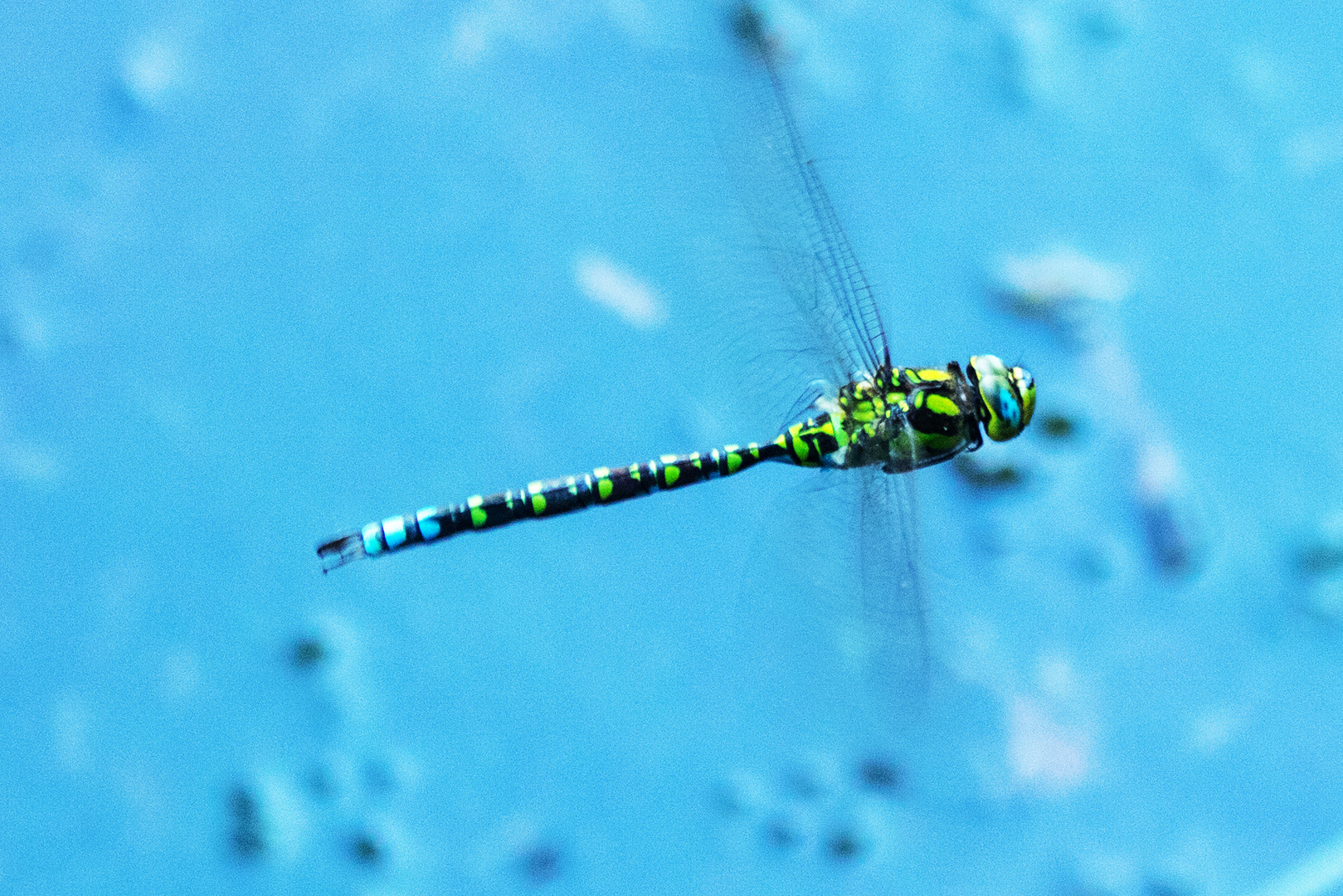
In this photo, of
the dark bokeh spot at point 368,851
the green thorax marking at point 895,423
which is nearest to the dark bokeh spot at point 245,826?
the dark bokeh spot at point 368,851

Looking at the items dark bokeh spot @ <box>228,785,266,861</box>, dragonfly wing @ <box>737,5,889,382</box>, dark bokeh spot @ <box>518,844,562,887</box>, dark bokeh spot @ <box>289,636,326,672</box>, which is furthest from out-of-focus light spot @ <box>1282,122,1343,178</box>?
dark bokeh spot @ <box>228,785,266,861</box>

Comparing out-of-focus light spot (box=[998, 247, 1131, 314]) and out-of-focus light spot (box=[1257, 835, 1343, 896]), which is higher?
out-of-focus light spot (box=[998, 247, 1131, 314])

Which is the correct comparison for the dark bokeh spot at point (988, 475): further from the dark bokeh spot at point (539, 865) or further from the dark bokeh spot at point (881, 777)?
the dark bokeh spot at point (539, 865)

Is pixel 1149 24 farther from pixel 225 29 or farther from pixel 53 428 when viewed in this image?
pixel 53 428

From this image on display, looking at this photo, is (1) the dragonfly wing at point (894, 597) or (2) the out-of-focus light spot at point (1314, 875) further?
(2) the out-of-focus light spot at point (1314, 875)

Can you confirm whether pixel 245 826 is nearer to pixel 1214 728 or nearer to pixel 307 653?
pixel 307 653

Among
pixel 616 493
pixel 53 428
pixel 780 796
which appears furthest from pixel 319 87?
pixel 780 796

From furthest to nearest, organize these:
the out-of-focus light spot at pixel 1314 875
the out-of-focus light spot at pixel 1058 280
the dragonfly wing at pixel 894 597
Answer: the out-of-focus light spot at pixel 1058 280 < the out-of-focus light spot at pixel 1314 875 < the dragonfly wing at pixel 894 597

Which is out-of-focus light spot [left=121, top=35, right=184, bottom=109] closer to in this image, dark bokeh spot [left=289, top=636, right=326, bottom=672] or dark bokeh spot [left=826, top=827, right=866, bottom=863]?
dark bokeh spot [left=289, top=636, right=326, bottom=672]
